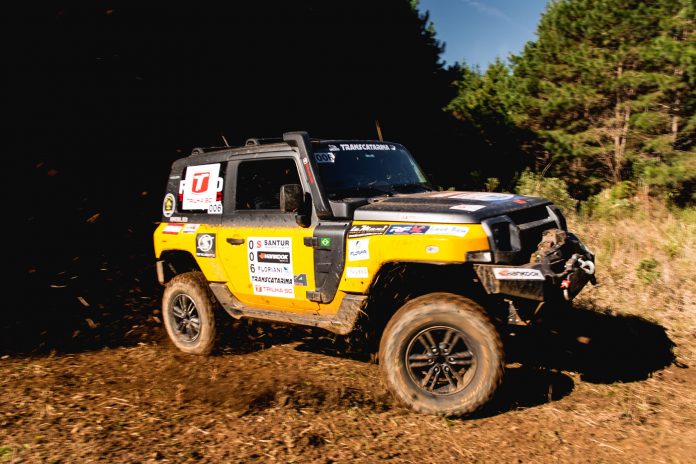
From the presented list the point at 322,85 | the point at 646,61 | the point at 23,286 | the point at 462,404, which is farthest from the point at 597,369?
the point at 646,61

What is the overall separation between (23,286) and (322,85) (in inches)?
307

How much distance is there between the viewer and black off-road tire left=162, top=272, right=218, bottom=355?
5.43 metres

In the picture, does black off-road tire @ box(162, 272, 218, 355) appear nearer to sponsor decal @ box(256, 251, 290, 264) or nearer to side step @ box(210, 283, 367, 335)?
side step @ box(210, 283, 367, 335)

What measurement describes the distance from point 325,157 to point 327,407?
2.08 m

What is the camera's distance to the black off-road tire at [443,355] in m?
3.73

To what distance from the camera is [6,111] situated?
26.8 ft

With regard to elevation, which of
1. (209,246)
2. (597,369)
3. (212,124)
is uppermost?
(212,124)

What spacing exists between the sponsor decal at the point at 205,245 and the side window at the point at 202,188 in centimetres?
25

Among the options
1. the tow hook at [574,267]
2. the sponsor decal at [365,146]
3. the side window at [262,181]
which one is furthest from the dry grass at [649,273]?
the side window at [262,181]

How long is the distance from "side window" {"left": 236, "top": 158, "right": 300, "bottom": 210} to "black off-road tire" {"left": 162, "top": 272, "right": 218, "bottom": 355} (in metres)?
1.00

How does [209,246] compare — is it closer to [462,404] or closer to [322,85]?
[462,404]

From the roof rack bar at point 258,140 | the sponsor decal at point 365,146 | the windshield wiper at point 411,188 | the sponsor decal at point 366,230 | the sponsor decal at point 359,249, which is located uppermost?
the roof rack bar at point 258,140

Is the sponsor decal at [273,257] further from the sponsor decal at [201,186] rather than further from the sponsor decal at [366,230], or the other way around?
the sponsor decal at [201,186]

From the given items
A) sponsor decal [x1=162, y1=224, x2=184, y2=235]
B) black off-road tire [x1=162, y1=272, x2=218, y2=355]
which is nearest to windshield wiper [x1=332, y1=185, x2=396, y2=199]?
black off-road tire [x1=162, y1=272, x2=218, y2=355]
